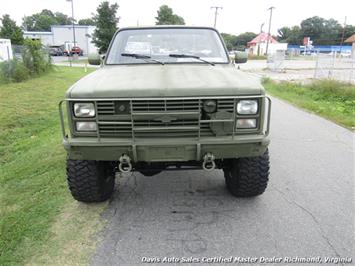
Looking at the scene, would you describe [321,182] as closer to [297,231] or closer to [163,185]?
[297,231]

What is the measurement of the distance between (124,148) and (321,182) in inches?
108

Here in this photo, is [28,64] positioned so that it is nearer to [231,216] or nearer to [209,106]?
[231,216]

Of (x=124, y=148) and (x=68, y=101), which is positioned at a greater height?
(x=68, y=101)

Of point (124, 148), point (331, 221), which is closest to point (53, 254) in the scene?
point (124, 148)

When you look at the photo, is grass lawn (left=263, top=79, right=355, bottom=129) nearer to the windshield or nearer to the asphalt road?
the asphalt road

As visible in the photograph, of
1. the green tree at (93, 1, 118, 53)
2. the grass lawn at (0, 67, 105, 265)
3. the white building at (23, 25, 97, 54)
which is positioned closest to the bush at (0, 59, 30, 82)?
the grass lawn at (0, 67, 105, 265)

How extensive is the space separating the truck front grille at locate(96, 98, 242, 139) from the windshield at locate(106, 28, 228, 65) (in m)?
1.37

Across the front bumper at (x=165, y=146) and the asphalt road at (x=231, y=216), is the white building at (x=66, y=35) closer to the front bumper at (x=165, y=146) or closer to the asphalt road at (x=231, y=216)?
the asphalt road at (x=231, y=216)

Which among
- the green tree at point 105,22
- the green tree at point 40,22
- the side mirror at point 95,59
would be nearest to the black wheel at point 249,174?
the side mirror at point 95,59

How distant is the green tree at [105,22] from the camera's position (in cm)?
3330

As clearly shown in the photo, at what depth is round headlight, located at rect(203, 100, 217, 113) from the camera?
9.74ft

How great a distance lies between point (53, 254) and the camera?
2.89 m

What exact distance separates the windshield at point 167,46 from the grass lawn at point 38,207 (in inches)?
70.6

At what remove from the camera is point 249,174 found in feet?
11.9
